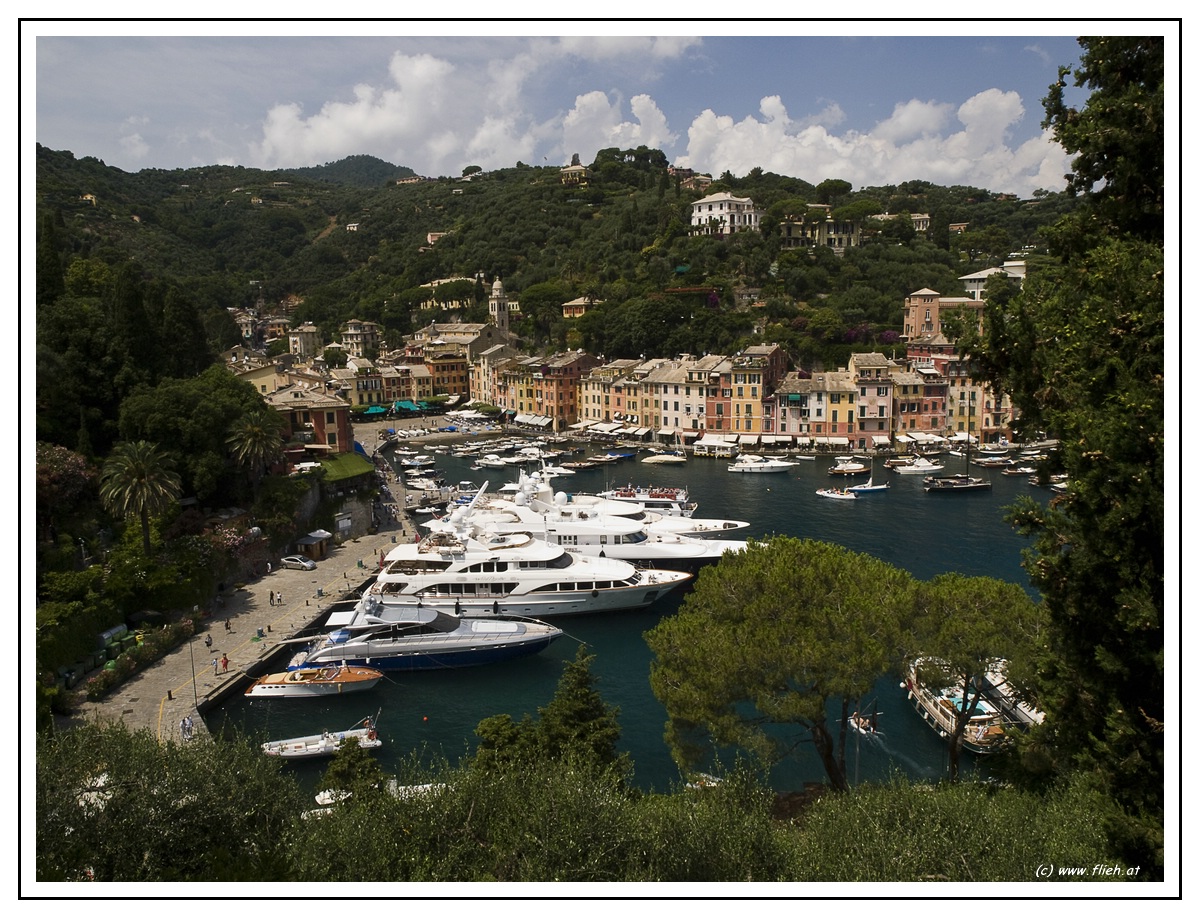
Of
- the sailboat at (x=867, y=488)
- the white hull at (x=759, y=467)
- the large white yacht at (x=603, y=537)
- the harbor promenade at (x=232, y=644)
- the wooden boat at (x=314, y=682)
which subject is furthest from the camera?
the white hull at (x=759, y=467)

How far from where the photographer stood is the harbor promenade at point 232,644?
58.9 feet

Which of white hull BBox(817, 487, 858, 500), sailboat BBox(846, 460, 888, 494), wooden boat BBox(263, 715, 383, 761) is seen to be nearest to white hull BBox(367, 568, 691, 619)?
wooden boat BBox(263, 715, 383, 761)

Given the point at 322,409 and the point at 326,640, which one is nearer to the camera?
the point at 326,640

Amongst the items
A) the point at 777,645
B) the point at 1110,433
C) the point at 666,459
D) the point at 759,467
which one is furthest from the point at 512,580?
the point at 666,459

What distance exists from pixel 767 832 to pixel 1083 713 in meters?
3.24

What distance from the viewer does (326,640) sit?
71.9 ft

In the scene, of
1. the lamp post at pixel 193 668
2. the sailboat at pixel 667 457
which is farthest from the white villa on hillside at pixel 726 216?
the lamp post at pixel 193 668

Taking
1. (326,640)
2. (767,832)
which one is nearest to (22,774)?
(767,832)

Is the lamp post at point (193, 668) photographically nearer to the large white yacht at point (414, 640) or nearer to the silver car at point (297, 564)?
the large white yacht at point (414, 640)

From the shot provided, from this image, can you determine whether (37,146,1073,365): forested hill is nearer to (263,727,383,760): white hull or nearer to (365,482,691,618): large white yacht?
(365,482,691,618): large white yacht

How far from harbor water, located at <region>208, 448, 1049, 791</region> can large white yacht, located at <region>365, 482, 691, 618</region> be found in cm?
65

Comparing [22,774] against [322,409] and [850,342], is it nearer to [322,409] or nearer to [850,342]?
[322,409]

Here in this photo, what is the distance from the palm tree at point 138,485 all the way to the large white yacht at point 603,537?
894cm

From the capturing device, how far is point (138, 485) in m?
23.0
